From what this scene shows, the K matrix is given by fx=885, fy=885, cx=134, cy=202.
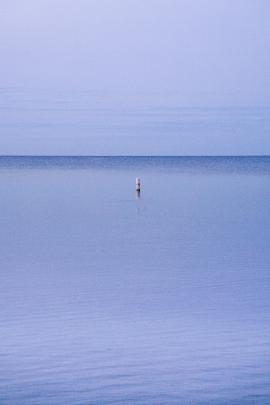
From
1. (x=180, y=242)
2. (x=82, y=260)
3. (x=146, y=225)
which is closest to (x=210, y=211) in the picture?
(x=146, y=225)

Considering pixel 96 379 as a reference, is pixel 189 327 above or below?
above

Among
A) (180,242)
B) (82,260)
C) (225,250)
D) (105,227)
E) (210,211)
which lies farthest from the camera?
(210,211)

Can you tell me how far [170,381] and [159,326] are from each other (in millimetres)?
2725

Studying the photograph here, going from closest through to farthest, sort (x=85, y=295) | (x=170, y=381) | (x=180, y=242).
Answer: (x=170, y=381)
(x=85, y=295)
(x=180, y=242)

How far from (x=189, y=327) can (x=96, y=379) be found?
9.10 ft

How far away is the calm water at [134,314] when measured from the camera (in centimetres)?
891

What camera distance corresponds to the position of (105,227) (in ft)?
89.6

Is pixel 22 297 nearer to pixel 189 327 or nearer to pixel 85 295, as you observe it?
pixel 85 295

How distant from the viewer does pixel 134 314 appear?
1270 cm

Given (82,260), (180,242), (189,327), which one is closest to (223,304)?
(189,327)

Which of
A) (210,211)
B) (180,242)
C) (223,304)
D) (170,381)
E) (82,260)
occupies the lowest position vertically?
(170,381)

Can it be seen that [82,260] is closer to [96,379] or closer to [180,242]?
[180,242]

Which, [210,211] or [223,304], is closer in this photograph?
[223,304]

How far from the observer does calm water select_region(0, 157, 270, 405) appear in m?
8.91
